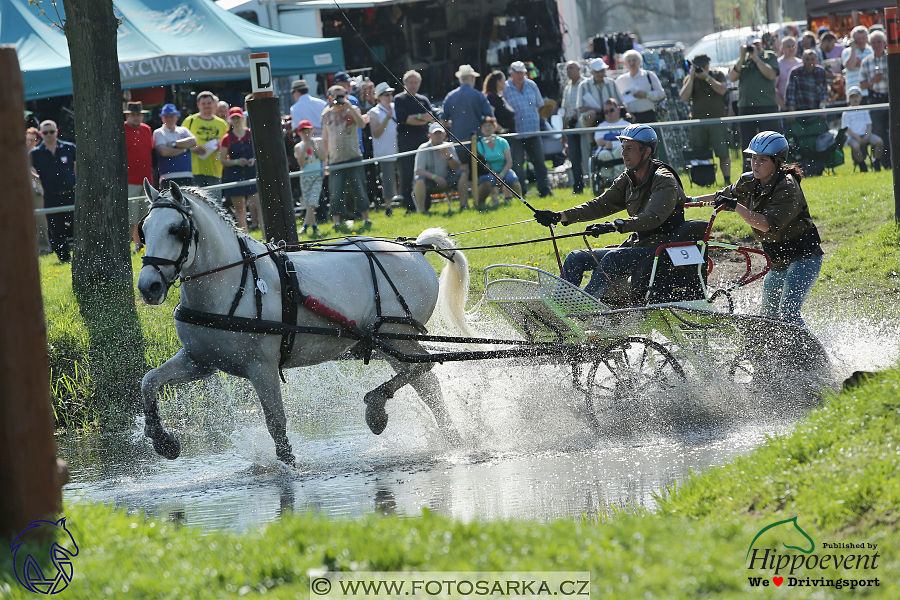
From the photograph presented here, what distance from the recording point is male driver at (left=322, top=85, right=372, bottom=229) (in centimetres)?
1491

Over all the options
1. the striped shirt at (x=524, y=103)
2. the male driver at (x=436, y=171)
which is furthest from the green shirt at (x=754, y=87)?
the male driver at (x=436, y=171)

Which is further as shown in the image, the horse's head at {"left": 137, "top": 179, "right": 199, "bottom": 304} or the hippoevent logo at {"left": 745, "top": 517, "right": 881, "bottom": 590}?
the horse's head at {"left": 137, "top": 179, "right": 199, "bottom": 304}

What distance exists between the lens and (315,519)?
4.70 meters

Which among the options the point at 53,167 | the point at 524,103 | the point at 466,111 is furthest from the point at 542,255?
the point at 53,167

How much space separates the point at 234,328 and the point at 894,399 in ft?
12.7

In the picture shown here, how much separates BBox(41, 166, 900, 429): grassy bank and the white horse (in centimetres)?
136

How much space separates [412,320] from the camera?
25.1 ft

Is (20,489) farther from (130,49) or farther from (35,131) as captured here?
(130,49)

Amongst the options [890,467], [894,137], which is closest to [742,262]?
[894,137]

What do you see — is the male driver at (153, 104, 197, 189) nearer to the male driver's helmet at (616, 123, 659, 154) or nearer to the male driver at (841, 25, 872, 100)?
the male driver's helmet at (616, 123, 659, 154)

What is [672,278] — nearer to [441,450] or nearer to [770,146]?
[770,146]

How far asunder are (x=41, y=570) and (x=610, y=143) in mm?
12352

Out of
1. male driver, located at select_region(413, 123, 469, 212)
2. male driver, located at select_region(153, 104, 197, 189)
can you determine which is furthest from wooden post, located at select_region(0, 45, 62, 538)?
male driver, located at select_region(413, 123, 469, 212)

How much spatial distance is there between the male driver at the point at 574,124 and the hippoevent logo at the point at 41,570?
1221 centimetres
